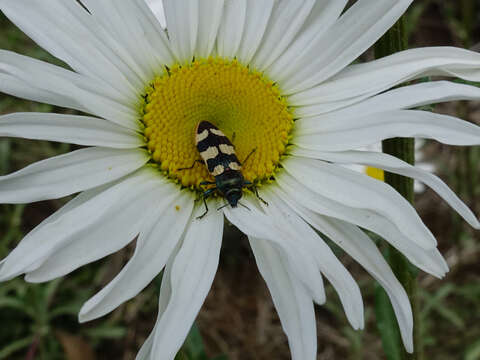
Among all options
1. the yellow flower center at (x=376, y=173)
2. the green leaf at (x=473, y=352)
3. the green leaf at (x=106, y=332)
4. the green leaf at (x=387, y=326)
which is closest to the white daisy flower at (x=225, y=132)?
the green leaf at (x=387, y=326)

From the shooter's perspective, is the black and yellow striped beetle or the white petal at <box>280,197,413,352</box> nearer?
the white petal at <box>280,197,413,352</box>

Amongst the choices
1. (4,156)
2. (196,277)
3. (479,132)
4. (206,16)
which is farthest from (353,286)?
(4,156)

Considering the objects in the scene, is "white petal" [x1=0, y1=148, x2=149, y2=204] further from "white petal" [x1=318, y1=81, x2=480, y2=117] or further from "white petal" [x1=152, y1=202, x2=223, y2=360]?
"white petal" [x1=318, y1=81, x2=480, y2=117]

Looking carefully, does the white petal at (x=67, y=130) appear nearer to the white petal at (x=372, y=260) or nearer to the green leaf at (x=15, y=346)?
the white petal at (x=372, y=260)

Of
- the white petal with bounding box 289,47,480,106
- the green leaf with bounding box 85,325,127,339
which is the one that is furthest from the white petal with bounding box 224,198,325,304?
the green leaf with bounding box 85,325,127,339

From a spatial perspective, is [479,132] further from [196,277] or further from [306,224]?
[196,277]
